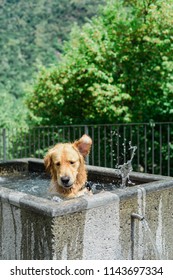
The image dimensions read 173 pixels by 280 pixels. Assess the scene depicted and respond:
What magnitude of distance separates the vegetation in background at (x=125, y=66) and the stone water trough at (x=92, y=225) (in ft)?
24.4

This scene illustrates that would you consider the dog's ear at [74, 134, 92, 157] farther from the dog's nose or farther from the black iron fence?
the black iron fence

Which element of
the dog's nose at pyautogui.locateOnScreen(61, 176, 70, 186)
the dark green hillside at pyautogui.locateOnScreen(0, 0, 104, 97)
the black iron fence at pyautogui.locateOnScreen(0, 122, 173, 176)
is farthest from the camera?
the dark green hillside at pyautogui.locateOnScreen(0, 0, 104, 97)

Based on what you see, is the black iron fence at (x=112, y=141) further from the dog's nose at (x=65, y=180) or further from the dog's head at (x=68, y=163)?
the dog's nose at (x=65, y=180)

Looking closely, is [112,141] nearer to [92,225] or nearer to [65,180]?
[65,180]

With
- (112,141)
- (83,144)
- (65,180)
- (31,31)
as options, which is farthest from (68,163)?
(31,31)

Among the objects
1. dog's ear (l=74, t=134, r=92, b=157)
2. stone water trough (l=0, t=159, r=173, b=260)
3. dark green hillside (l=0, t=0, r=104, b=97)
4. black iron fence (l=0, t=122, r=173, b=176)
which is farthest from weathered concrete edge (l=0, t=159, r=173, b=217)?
dark green hillside (l=0, t=0, r=104, b=97)

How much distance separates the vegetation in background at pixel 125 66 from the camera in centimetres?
1188

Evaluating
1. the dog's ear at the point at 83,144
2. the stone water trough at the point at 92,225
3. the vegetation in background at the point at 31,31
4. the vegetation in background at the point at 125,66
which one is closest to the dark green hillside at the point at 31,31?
the vegetation in background at the point at 31,31

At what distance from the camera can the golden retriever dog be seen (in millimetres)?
4035

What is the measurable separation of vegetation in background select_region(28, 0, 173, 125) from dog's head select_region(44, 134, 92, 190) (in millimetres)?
7027
